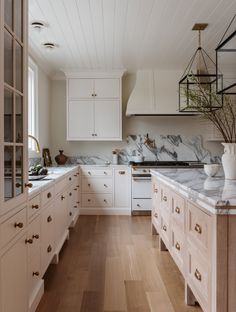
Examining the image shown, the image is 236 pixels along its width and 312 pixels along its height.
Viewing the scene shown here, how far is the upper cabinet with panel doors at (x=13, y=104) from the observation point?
143 centimetres

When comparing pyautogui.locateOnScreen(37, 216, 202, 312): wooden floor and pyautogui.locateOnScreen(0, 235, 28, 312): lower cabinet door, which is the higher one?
pyautogui.locateOnScreen(0, 235, 28, 312): lower cabinet door

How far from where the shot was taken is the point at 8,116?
5.09ft

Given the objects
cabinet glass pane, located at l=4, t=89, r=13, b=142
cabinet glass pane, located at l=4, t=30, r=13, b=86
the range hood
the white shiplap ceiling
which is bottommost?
cabinet glass pane, located at l=4, t=89, r=13, b=142

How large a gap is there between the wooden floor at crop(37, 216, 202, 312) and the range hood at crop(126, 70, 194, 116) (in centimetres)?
219

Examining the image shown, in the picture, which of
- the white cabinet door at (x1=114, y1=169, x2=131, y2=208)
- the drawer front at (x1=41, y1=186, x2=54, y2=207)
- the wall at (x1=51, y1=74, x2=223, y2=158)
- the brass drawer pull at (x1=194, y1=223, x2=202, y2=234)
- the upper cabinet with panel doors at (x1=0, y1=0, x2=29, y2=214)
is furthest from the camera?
the wall at (x1=51, y1=74, x2=223, y2=158)

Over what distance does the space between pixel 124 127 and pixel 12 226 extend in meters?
4.36

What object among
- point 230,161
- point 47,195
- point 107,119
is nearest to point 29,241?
point 47,195

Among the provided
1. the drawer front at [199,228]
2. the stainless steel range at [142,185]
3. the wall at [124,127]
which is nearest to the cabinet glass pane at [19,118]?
the drawer front at [199,228]

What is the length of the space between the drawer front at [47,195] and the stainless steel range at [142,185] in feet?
8.28

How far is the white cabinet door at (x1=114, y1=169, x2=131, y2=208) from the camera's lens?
530 centimetres

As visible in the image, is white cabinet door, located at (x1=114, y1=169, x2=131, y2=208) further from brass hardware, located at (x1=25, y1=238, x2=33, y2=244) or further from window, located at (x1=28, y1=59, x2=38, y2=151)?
brass hardware, located at (x1=25, y1=238, x2=33, y2=244)

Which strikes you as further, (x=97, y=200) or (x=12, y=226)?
(x=97, y=200)

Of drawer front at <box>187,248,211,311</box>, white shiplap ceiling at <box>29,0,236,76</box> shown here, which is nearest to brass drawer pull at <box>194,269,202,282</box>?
drawer front at <box>187,248,211,311</box>

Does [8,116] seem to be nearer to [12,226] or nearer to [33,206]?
[12,226]
